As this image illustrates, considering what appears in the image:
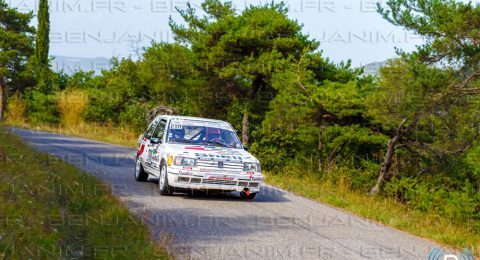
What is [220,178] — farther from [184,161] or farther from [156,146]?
[156,146]

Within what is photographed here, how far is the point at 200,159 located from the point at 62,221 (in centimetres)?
388

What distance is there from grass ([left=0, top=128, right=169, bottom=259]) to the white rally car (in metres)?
1.47

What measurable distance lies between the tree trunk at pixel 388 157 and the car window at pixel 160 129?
8.16 meters

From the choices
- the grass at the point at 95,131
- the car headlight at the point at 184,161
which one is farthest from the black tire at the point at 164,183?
the grass at the point at 95,131

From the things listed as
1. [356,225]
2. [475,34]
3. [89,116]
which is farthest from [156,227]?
[89,116]

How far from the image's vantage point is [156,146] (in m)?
13.0

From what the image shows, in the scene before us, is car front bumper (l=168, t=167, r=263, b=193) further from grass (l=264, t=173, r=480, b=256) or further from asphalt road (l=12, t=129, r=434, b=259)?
grass (l=264, t=173, r=480, b=256)

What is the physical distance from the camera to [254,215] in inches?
402

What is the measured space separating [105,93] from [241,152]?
2599 centimetres

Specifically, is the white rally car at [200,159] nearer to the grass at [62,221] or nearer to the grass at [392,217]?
the grass at [62,221]

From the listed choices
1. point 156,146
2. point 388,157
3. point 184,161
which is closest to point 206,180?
point 184,161

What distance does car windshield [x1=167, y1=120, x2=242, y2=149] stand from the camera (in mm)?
12773

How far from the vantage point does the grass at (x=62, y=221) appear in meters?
6.51

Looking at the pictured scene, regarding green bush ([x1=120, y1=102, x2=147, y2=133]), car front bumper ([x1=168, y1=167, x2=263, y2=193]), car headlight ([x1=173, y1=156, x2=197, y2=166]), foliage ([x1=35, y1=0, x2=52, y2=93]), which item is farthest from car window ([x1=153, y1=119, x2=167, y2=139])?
foliage ([x1=35, y1=0, x2=52, y2=93])
